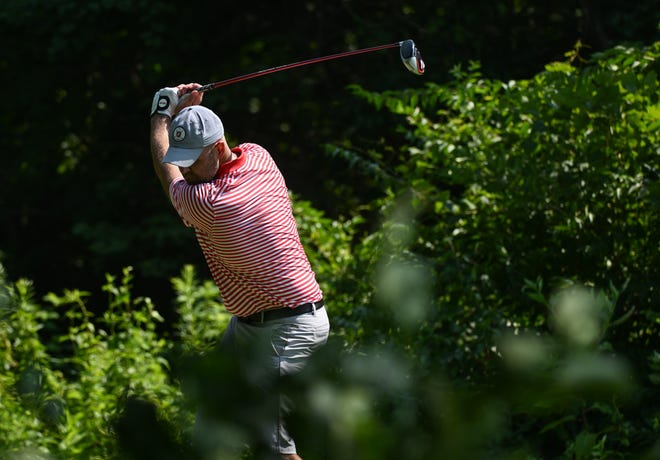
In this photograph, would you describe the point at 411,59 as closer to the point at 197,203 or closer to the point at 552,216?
the point at 552,216

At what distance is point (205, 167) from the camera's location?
3545mm

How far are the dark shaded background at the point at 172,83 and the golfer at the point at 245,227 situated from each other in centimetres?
568

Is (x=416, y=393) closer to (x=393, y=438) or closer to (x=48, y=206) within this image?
(x=393, y=438)

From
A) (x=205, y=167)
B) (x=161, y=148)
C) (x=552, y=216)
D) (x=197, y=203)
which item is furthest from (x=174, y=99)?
(x=552, y=216)

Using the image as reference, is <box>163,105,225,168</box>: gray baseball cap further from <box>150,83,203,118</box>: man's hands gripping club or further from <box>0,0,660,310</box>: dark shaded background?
<box>0,0,660,310</box>: dark shaded background

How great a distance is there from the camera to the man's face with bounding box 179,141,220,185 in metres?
3.54

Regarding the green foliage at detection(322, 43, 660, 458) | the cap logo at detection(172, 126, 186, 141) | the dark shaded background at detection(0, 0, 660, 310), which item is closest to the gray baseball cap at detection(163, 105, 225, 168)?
the cap logo at detection(172, 126, 186, 141)

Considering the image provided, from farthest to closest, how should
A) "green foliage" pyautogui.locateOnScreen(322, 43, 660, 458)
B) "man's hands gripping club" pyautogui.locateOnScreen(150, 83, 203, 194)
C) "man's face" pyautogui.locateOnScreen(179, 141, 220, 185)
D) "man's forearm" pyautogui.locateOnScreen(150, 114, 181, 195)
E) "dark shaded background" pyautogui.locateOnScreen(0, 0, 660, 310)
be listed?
"dark shaded background" pyautogui.locateOnScreen(0, 0, 660, 310) → "green foliage" pyautogui.locateOnScreen(322, 43, 660, 458) → "man's hands gripping club" pyautogui.locateOnScreen(150, 83, 203, 194) → "man's forearm" pyautogui.locateOnScreen(150, 114, 181, 195) → "man's face" pyautogui.locateOnScreen(179, 141, 220, 185)

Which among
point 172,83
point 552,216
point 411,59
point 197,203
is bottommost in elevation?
point 172,83

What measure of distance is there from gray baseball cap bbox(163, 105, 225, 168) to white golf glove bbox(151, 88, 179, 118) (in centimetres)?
40

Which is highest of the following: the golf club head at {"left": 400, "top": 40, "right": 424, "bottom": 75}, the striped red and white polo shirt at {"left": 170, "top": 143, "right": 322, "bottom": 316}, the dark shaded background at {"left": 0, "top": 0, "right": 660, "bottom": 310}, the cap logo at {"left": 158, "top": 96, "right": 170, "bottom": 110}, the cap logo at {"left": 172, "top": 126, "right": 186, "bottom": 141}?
the cap logo at {"left": 158, "top": 96, "right": 170, "bottom": 110}

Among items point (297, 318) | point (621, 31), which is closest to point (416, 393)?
point (297, 318)

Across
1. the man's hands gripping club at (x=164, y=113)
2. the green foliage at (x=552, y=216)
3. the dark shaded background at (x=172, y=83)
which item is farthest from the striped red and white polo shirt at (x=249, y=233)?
the dark shaded background at (x=172, y=83)

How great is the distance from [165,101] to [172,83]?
7.51 meters
